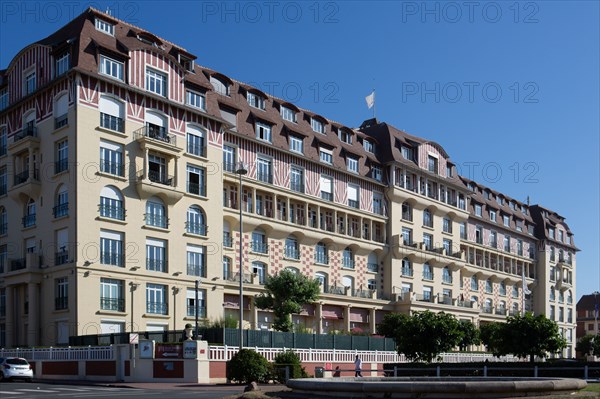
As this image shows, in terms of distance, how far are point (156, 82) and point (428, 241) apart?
3389cm

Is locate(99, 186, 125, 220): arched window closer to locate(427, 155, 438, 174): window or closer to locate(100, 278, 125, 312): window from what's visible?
locate(100, 278, 125, 312): window

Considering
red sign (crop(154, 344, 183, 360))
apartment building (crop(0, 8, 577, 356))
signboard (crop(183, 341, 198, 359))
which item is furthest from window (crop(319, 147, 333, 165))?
signboard (crop(183, 341, 198, 359))

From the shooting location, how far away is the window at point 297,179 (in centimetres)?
5832

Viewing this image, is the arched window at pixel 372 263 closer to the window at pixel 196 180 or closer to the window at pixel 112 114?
the window at pixel 196 180

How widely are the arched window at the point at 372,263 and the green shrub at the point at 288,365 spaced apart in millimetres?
26711

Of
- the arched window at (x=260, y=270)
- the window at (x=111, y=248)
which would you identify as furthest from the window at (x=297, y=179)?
the window at (x=111, y=248)

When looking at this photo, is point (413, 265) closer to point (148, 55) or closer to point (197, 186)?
point (197, 186)

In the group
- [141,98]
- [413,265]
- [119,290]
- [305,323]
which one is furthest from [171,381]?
[413,265]

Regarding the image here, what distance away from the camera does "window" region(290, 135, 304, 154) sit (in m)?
58.8

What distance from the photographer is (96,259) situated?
4409 centimetres

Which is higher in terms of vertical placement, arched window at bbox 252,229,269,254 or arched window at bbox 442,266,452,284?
arched window at bbox 252,229,269,254

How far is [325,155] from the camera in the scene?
62.0 m

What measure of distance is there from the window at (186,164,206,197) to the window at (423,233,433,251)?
27.2 meters

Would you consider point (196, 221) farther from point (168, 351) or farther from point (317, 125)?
point (317, 125)
